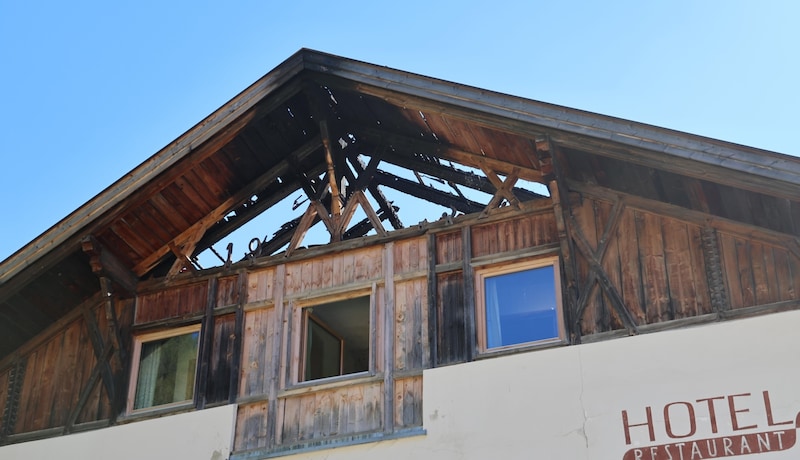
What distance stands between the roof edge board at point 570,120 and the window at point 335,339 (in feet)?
8.86

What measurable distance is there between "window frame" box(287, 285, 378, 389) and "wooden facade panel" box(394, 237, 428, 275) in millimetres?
418

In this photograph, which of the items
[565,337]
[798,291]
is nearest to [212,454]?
[565,337]

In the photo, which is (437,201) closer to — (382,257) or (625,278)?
(382,257)

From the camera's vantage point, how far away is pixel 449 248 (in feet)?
46.9

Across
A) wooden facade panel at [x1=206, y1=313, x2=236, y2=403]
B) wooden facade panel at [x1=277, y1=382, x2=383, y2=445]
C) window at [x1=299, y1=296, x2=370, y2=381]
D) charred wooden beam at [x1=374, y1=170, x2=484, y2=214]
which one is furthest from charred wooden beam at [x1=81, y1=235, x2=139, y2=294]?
charred wooden beam at [x1=374, y1=170, x2=484, y2=214]

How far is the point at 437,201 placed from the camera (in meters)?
15.7

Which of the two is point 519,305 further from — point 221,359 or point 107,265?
point 107,265

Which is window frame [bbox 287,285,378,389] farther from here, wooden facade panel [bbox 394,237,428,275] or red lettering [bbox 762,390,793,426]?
red lettering [bbox 762,390,793,426]

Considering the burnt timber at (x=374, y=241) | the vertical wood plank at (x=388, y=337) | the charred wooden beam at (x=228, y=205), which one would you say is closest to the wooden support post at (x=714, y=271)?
the burnt timber at (x=374, y=241)

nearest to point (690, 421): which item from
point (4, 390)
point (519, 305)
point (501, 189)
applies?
point (519, 305)

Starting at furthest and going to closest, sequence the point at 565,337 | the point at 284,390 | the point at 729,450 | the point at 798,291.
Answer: the point at 284,390 < the point at 565,337 < the point at 798,291 < the point at 729,450

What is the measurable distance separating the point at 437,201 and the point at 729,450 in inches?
225

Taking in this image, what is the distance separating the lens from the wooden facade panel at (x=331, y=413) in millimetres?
13500

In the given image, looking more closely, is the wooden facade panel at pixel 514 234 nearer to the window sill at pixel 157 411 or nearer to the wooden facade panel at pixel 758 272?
the wooden facade panel at pixel 758 272
